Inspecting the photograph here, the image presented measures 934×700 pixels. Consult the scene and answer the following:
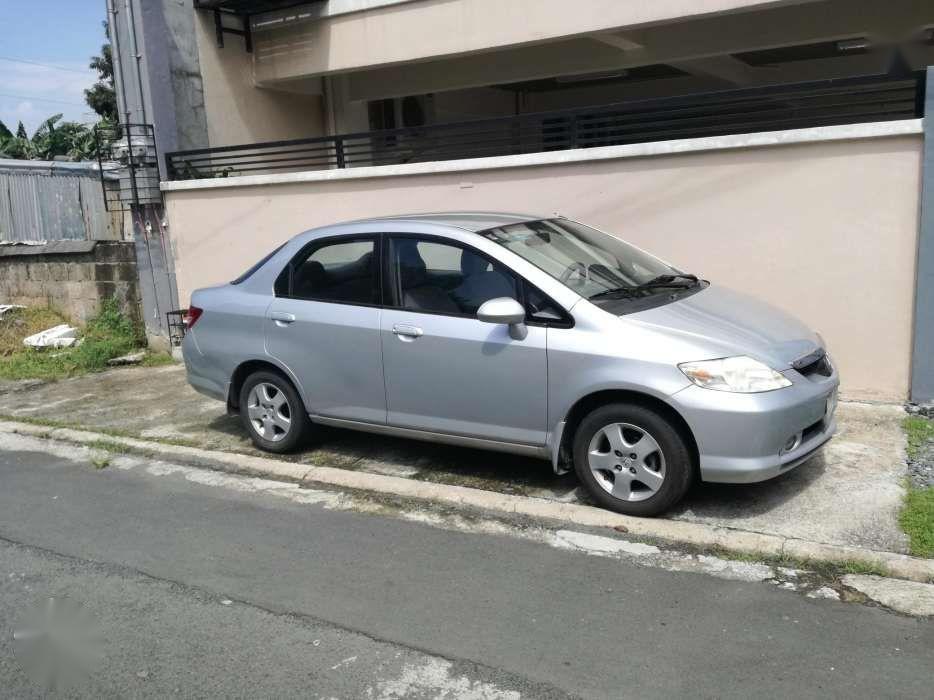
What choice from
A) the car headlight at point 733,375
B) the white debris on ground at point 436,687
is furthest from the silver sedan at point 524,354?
the white debris on ground at point 436,687

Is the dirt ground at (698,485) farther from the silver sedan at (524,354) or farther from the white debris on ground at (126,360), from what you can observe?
the white debris on ground at (126,360)

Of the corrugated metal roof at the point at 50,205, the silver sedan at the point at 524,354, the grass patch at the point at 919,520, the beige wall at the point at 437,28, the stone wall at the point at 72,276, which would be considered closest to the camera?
the grass patch at the point at 919,520

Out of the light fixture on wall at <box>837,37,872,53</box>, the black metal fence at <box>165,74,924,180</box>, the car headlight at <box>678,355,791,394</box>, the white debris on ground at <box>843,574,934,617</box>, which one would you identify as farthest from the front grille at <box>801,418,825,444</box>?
the light fixture on wall at <box>837,37,872,53</box>

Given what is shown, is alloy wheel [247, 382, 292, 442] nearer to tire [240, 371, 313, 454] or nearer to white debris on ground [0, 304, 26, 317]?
tire [240, 371, 313, 454]

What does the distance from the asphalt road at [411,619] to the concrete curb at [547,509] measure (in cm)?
38

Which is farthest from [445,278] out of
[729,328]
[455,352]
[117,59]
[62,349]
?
[62,349]

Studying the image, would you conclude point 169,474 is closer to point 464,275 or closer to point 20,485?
point 20,485

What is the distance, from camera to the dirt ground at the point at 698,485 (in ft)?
15.5

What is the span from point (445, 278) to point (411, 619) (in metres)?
2.34

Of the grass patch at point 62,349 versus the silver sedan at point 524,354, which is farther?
the grass patch at point 62,349

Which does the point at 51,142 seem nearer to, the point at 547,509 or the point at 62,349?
the point at 62,349

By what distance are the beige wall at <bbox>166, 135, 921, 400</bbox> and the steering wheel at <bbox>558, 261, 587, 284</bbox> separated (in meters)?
2.29

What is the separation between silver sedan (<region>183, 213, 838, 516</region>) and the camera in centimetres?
Result: 462

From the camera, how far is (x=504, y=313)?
4.91 metres
